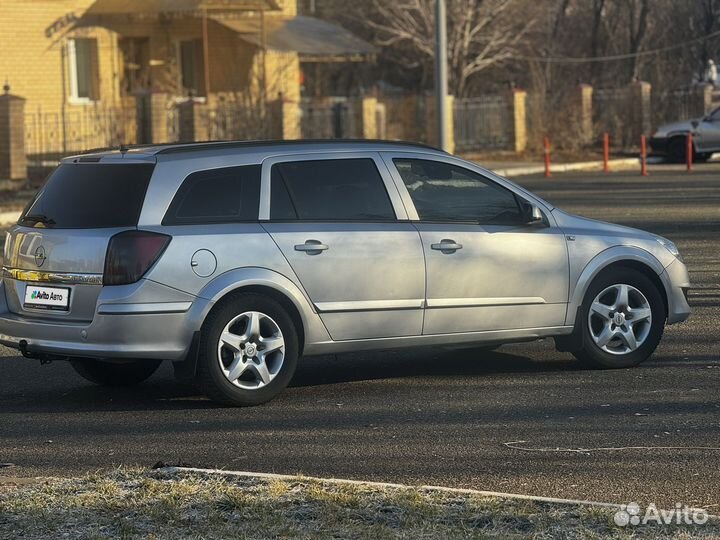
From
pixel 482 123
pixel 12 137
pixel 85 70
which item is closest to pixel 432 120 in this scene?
pixel 482 123

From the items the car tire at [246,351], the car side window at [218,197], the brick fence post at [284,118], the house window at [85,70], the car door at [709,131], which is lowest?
the car tire at [246,351]

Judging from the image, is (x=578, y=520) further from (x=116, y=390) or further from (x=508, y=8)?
(x=508, y=8)

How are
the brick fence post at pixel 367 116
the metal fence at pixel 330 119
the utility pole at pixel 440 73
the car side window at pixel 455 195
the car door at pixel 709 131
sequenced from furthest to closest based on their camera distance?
the brick fence post at pixel 367 116, the metal fence at pixel 330 119, the car door at pixel 709 131, the utility pole at pixel 440 73, the car side window at pixel 455 195

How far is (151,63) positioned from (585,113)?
12.7m

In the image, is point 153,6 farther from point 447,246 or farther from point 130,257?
point 130,257

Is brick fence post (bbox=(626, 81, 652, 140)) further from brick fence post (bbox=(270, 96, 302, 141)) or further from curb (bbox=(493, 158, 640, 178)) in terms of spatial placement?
brick fence post (bbox=(270, 96, 302, 141))

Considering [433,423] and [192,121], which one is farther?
[192,121]

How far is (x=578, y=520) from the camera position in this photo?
5461mm

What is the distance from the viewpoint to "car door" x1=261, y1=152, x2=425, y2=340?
27.7ft

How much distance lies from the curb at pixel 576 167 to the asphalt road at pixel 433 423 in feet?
71.1

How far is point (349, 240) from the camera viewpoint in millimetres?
8539

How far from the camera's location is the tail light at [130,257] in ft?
26.1

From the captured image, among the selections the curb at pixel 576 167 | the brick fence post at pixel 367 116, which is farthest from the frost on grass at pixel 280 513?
the brick fence post at pixel 367 116

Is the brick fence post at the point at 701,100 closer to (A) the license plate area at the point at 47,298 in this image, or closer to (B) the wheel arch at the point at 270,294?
(B) the wheel arch at the point at 270,294
